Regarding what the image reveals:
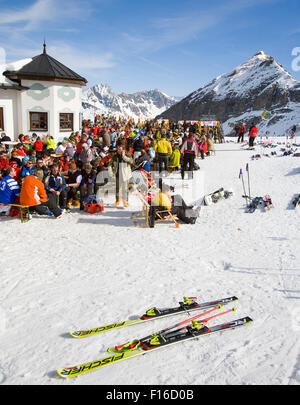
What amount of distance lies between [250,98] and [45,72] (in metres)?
151

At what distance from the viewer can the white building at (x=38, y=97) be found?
15.5 metres

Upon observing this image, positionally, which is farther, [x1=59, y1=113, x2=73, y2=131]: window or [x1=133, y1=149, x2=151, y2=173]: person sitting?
[x1=59, y1=113, x2=73, y2=131]: window

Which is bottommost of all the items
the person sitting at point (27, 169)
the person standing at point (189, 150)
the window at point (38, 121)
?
the person sitting at point (27, 169)

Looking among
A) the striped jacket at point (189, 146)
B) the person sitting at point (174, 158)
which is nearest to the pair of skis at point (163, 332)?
the striped jacket at point (189, 146)

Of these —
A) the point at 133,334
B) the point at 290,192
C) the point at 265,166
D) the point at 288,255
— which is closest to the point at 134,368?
the point at 133,334

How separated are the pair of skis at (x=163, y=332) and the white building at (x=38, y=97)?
47.1ft

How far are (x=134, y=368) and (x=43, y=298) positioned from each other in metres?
1.95

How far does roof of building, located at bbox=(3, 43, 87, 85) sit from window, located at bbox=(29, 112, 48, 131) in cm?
188

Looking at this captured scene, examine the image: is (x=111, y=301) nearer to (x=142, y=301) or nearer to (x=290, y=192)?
(x=142, y=301)

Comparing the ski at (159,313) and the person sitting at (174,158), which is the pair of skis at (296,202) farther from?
the person sitting at (174,158)

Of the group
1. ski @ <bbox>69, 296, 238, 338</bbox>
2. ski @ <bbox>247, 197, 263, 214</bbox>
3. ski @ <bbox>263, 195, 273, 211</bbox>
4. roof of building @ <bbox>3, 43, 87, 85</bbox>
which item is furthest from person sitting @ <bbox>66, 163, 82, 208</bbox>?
roof of building @ <bbox>3, 43, 87, 85</bbox>

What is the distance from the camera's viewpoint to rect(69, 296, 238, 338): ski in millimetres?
3744

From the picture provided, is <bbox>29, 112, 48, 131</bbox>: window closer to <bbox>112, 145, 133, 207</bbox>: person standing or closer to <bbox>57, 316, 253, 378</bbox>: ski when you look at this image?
<bbox>112, 145, 133, 207</bbox>: person standing

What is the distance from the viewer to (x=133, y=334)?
12.4ft
